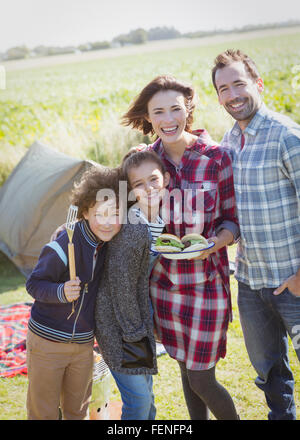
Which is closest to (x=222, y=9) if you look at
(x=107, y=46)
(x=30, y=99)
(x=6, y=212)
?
(x=30, y=99)

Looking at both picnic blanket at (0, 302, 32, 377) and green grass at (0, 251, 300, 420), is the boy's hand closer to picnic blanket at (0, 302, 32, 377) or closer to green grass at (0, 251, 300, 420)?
green grass at (0, 251, 300, 420)

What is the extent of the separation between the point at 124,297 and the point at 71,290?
0.83 ft

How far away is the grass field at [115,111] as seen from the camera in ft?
11.1

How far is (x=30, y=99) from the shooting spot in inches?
853

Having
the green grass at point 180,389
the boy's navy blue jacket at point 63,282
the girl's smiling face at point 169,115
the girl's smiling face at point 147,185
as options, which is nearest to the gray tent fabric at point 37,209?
the green grass at point 180,389

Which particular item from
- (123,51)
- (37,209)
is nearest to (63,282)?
(37,209)

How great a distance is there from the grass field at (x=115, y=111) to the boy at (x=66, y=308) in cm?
110

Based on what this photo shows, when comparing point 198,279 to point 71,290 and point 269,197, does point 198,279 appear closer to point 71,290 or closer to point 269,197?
point 269,197

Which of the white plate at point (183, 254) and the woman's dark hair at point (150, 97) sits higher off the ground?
the woman's dark hair at point (150, 97)

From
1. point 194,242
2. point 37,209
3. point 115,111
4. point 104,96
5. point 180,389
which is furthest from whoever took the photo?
point 104,96

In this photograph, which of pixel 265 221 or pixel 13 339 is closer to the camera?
pixel 265 221

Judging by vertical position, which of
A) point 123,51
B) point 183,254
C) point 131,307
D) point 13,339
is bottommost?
point 13,339

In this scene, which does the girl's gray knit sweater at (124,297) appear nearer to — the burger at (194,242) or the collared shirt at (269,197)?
the burger at (194,242)

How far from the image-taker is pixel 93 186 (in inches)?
84.7
